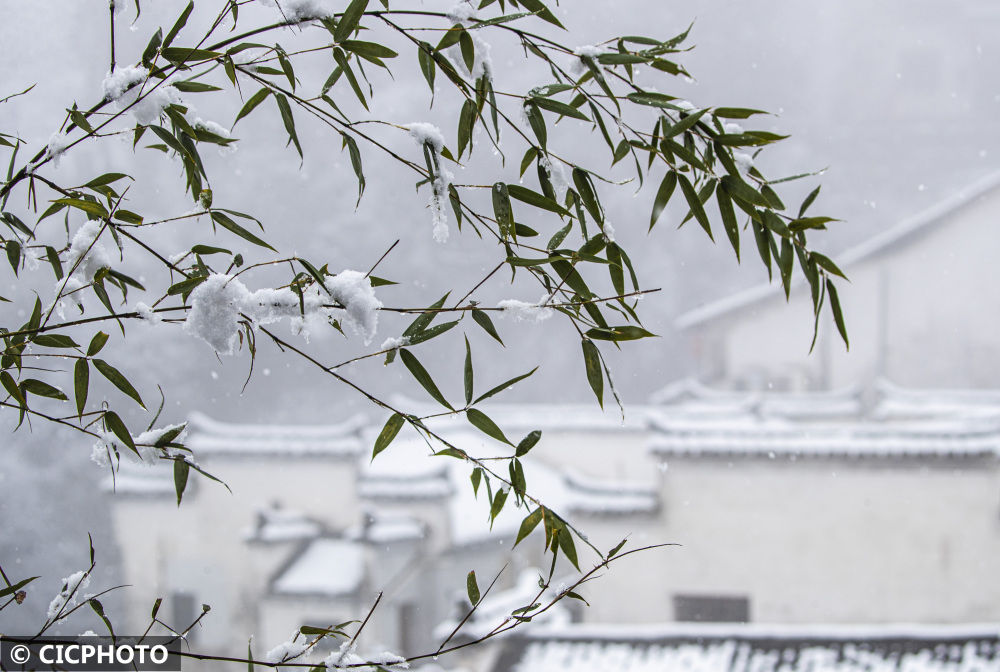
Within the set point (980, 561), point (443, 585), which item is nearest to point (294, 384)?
point (443, 585)

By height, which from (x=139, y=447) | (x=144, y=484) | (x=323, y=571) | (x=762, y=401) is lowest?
(x=323, y=571)

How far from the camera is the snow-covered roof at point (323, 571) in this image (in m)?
5.45

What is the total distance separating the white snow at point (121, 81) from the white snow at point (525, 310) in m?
0.29

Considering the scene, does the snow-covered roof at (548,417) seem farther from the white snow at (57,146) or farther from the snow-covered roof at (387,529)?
the white snow at (57,146)

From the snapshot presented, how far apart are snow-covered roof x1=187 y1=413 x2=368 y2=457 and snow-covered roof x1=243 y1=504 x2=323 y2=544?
19.7 inches

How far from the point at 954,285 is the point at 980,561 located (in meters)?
4.53

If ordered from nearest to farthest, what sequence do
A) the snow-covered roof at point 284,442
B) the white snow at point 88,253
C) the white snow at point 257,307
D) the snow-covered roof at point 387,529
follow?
the white snow at point 257,307, the white snow at point 88,253, the snow-covered roof at point 387,529, the snow-covered roof at point 284,442

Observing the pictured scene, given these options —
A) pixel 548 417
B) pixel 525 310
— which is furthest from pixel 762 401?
pixel 525 310

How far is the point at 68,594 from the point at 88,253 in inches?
9.9

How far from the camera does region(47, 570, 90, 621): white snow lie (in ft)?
1.85

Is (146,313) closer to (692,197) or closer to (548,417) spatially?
(692,197)

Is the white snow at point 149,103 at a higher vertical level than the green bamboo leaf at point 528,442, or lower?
higher

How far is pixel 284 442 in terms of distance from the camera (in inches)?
264

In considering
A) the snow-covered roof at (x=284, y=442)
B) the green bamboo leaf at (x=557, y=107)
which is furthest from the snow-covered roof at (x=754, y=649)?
the green bamboo leaf at (x=557, y=107)
